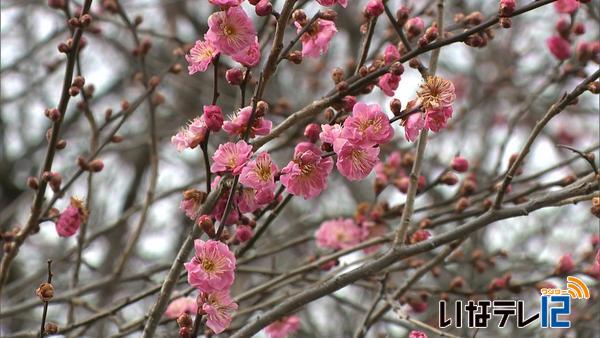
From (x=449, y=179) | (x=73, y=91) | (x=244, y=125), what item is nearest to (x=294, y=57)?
(x=244, y=125)

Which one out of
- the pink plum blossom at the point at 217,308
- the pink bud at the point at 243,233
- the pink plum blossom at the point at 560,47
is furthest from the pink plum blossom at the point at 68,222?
the pink plum blossom at the point at 560,47

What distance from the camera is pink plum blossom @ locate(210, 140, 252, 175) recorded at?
1.93 metres

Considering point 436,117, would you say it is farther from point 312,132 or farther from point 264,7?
point 264,7

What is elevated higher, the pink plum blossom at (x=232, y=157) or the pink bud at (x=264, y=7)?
the pink bud at (x=264, y=7)

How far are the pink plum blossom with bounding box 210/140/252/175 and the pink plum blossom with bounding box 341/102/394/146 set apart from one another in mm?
232

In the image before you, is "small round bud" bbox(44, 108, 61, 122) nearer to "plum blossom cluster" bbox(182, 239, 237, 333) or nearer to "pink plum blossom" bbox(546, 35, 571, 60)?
"plum blossom cluster" bbox(182, 239, 237, 333)

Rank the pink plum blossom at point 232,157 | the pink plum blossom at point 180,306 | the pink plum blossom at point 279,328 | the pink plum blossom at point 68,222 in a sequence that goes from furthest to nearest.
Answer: the pink plum blossom at point 279,328, the pink plum blossom at point 180,306, the pink plum blossom at point 68,222, the pink plum blossom at point 232,157

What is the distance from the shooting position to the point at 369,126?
1968mm

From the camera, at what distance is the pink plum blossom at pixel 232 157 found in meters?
1.93

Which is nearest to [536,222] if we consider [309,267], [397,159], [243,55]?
[397,159]

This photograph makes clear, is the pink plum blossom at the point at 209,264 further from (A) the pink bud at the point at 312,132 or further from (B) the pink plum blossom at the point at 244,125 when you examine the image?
(A) the pink bud at the point at 312,132

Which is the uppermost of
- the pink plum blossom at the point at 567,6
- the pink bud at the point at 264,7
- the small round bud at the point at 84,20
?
the pink plum blossom at the point at 567,6

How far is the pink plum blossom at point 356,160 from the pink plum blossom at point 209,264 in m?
0.34

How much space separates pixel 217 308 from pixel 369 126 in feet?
1.90
